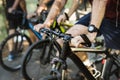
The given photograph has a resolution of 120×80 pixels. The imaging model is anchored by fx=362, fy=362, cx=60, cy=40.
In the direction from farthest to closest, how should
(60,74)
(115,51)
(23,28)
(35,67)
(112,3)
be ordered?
(23,28)
(35,67)
(115,51)
(112,3)
(60,74)

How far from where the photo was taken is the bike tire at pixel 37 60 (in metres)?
5.40

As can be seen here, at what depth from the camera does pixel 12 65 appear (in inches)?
278

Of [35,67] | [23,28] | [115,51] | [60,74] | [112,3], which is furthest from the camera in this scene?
[23,28]

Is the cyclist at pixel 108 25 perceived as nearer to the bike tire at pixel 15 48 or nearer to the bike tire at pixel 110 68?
the bike tire at pixel 110 68

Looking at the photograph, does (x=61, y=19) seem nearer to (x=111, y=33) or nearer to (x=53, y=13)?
(x=53, y=13)

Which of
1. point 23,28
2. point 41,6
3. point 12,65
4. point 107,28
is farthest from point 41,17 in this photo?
point 107,28

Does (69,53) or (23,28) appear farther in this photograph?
(23,28)

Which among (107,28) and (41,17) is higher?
(107,28)

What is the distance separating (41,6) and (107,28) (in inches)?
80.2

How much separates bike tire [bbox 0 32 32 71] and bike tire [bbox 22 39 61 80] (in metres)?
0.73

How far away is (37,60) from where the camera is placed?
598cm

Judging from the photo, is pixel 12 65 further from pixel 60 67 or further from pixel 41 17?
pixel 60 67

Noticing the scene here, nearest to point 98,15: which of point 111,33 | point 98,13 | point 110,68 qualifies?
point 98,13

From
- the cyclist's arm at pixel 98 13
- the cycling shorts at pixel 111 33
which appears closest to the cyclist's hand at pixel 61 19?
the cycling shorts at pixel 111 33
